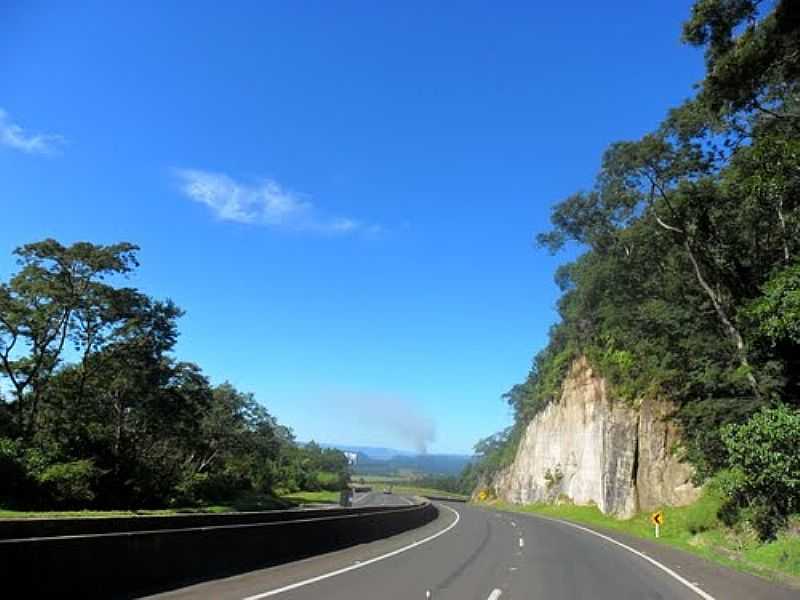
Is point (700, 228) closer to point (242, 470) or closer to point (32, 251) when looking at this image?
point (32, 251)

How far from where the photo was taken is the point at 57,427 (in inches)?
1896

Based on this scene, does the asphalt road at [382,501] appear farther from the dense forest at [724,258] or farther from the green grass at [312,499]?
the dense forest at [724,258]

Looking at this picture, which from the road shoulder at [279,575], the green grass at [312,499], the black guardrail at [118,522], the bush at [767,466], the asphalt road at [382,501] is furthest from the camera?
the green grass at [312,499]

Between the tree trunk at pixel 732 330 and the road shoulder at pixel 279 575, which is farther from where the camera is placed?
the tree trunk at pixel 732 330

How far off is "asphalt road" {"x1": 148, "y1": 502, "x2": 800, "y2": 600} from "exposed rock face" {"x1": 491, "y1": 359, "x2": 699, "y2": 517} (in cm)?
2306

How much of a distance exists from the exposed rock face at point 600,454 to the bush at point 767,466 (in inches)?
620

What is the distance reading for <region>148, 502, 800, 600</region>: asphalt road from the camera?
37.9 ft

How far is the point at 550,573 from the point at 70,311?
3977 cm

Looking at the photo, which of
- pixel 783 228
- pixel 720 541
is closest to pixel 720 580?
pixel 720 541

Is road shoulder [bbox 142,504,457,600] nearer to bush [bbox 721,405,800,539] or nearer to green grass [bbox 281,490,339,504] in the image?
bush [bbox 721,405,800,539]

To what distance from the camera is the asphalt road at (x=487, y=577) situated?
11.6 metres

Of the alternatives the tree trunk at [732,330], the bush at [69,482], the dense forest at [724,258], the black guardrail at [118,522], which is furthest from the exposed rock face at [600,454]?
the bush at [69,482]

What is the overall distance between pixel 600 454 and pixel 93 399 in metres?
37.0

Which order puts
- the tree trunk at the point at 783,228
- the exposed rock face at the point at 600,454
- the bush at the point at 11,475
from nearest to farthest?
1. the tree trunk at the point at 783,228
2. the bush at the point at 11,475
3. the exposed rock face at the point at 600,454
